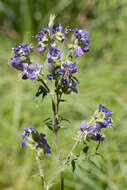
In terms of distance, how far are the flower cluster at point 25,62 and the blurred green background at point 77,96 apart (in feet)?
0.25

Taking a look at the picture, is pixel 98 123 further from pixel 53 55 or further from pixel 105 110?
pixel 53 55

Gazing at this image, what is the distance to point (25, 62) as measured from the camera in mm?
1257

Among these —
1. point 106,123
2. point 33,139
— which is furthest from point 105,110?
point 33,139

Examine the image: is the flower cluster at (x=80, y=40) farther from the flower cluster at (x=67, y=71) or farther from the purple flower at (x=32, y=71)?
the purple flower at (x=32, y=71)

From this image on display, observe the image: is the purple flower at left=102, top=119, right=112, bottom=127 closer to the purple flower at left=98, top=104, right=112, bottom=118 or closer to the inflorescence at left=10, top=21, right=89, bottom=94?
the purple flower at left=98, top=104, right=112, bottom=118

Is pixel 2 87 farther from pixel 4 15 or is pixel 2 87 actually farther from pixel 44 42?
pixel 44 42

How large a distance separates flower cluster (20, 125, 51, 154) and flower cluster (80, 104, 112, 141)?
21 cm

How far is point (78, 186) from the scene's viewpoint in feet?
8.18

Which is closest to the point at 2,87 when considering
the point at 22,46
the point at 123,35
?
the point at 123,35

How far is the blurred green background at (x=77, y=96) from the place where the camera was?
2615 mm

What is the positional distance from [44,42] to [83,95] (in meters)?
2.23

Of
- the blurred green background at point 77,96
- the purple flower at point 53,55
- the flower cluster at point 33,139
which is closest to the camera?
the purple flower at point 53,55

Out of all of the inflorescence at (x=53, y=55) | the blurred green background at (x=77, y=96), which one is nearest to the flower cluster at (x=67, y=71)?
the inflorescence at (x=53, y=55)

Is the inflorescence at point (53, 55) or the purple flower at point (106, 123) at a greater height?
the inflorescence at point (53, 55)
